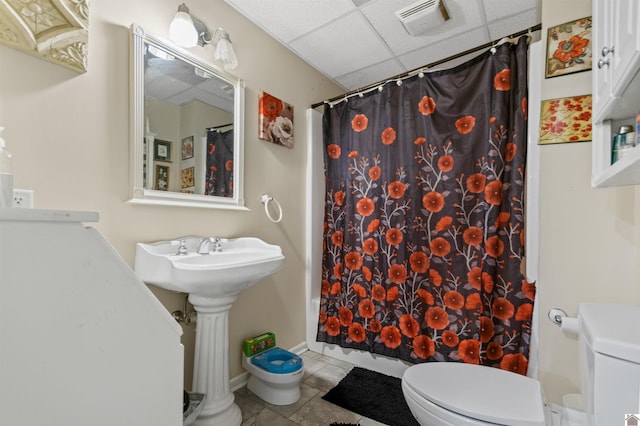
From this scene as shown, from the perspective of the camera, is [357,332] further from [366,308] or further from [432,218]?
[432,218]

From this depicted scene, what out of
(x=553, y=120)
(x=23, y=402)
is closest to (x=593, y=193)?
(x=553, y=120)

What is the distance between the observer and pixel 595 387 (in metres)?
0.63

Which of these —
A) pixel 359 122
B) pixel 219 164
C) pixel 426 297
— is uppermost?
pixel 359 122

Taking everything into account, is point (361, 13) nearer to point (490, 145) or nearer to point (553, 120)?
point (490, 145)

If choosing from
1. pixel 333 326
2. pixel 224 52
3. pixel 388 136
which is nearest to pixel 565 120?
pixel 388 136

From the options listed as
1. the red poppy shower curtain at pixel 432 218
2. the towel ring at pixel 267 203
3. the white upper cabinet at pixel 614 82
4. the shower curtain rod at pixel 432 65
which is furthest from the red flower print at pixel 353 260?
the white upper cabinet at pixel 614 82

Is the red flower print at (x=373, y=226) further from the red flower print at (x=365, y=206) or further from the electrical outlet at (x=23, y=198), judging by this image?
the electrical outlet at (x=23, y=198)

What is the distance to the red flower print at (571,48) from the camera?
1.21 meters

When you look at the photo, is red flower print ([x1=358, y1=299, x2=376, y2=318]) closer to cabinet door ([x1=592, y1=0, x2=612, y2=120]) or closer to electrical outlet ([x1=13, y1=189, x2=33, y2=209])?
cabinet door ([x1=592, y1=0, x2=612, y2=120])

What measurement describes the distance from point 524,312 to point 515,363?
0.86 feet

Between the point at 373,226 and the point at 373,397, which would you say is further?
the point at 373,226

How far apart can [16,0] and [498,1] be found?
2.14 metres

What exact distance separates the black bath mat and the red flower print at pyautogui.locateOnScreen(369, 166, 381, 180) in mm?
1289

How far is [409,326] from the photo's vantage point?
173 centimetres
